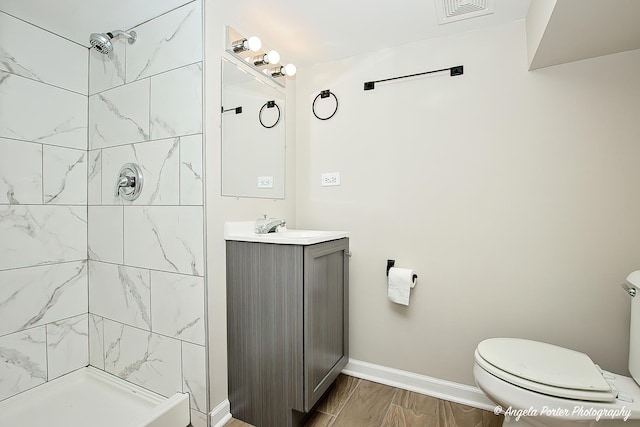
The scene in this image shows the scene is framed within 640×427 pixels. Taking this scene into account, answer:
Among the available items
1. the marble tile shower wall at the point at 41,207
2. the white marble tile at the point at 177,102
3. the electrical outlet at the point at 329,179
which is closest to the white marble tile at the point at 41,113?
the marble tile shower wall at the point at 41,207

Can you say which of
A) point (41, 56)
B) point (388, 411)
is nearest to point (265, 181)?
point (41, 56)

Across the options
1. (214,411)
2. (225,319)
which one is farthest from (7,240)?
(214,411)

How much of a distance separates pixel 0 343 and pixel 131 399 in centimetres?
71

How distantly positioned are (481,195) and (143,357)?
2125 millimetres

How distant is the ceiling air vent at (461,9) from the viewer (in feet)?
4.79

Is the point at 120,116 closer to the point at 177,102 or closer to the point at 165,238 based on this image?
the point at 177,102

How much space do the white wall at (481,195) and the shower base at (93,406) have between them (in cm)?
115

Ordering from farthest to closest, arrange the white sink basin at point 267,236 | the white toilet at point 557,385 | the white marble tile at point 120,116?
the white marble tile at point 120,116 → the white sink basin at point 267,236 → the white toilet at point 557,385

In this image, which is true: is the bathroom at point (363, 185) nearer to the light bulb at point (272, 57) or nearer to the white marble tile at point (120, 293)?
the white marble tile at point (120, 293)

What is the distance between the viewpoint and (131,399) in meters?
1.63

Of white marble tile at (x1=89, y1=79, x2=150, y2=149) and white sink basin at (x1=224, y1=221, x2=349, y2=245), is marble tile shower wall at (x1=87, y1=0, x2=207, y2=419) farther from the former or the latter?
white sink basin at (x1=224, y1=221, x2=349, y2=245)

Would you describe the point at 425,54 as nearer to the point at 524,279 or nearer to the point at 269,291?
the point at 524,279

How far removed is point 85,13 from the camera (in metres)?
1.54

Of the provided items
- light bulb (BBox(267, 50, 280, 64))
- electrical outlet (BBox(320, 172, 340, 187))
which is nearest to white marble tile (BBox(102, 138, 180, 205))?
light bulb (BBox(267, 50, 280, 64))
